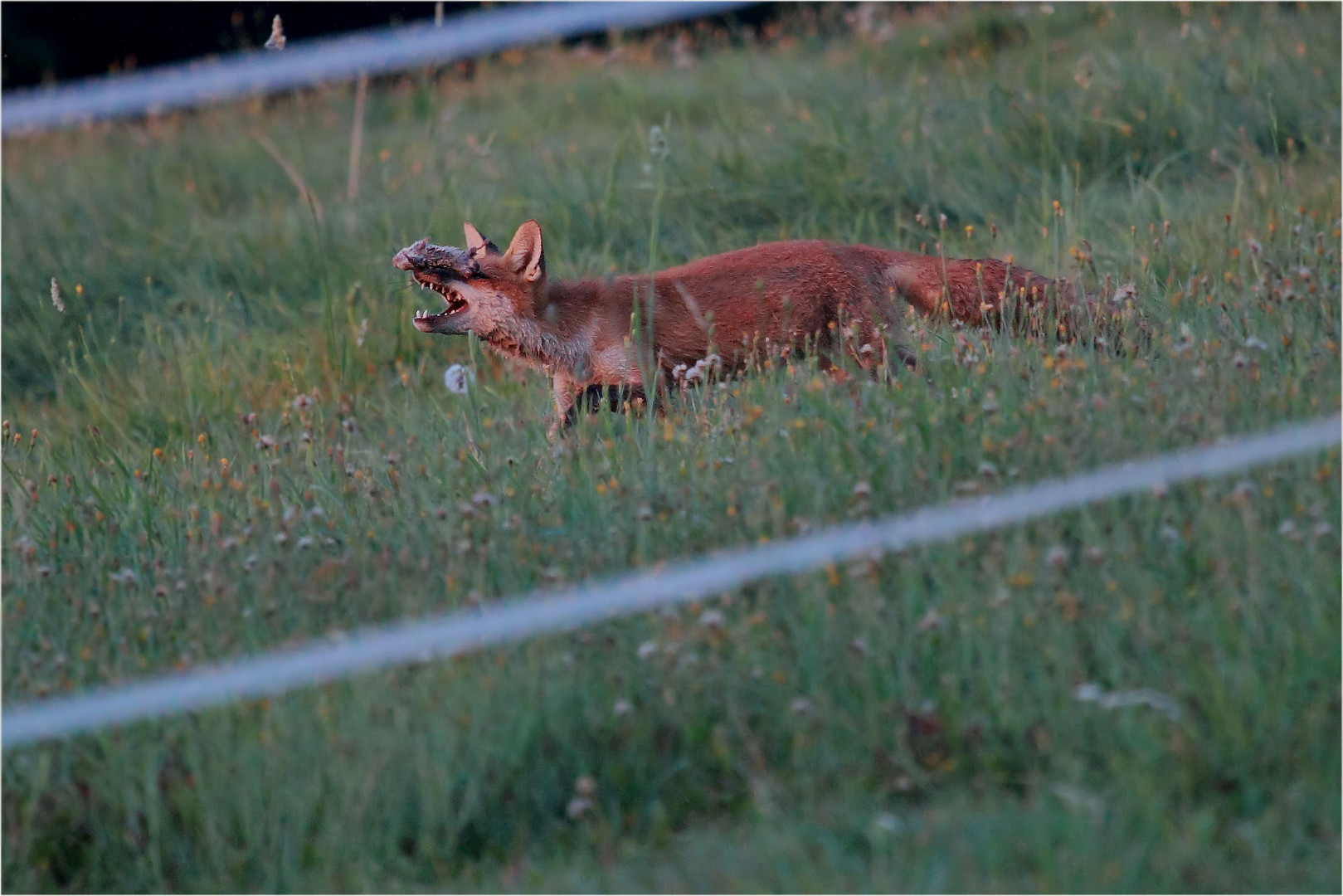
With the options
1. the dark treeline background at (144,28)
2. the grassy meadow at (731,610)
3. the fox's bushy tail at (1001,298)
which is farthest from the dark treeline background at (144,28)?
the fox's bushy tail at (1001,298)

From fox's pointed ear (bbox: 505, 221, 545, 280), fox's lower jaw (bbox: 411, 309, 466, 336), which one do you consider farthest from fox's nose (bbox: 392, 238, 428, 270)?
fox's pointed ear (bbox: 505, 221, 545, 280)

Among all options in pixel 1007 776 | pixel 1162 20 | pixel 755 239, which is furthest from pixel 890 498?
pixel 1162 20

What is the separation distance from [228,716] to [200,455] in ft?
6.55

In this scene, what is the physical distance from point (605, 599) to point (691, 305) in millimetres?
1877

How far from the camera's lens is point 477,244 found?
5301 millimetres

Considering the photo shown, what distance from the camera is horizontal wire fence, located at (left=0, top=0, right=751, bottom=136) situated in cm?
985

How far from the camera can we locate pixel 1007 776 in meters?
2.85

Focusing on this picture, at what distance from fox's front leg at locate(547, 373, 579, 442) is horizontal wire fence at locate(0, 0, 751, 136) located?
486cm

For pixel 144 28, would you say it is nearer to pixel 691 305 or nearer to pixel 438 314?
pixel 438 314

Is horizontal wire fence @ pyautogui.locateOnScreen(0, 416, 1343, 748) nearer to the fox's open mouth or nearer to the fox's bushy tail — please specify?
the fox's bushy tail

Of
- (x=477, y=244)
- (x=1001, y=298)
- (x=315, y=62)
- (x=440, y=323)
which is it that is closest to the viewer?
(x=1001, y=298)

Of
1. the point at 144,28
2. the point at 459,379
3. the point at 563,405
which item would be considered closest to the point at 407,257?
the point at 563,405

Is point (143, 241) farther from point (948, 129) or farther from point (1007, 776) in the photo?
point (1007, 776)

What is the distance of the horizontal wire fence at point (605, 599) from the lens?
3.29 metres
